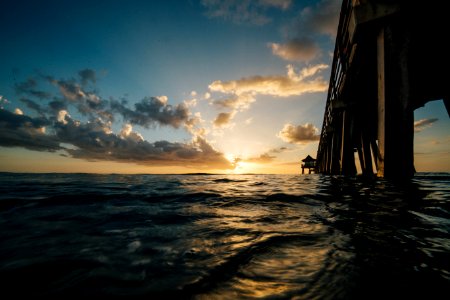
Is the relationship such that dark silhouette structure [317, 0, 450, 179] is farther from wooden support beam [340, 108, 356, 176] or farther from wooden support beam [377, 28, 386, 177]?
wooden support beam [340, 108, 356, 176]

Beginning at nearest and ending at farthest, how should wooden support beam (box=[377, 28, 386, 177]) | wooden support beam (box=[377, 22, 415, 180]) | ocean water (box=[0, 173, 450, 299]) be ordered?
ocean water (box=[0, 173, 450, 299]), wooden support beam (box=[377, 22, 415, 180]), wooden support beam (box=[377, 28, 386, 177])

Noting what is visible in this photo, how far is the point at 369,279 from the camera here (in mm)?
900

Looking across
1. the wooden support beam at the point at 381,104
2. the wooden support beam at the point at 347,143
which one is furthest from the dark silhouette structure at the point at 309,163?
the wooden support beam at the point at 381,104

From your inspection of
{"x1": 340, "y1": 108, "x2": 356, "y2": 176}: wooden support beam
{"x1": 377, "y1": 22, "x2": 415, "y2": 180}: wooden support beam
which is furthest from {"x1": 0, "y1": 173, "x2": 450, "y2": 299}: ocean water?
{"x1": 340, "y1": 108, "x2": 356, "y2": 176}: wooden support beam

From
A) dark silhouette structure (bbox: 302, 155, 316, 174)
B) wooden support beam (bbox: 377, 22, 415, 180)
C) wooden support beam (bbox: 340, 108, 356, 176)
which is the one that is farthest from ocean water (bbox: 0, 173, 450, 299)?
dark silhouette structure (bbox: 302, 155, 316, 174)

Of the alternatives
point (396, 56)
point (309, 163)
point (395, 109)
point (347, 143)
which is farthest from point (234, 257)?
point (309, 163)

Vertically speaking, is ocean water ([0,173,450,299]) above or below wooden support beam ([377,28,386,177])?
below

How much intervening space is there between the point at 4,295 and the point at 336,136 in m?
12.3

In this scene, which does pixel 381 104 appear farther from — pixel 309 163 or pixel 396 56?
pixel 309 163

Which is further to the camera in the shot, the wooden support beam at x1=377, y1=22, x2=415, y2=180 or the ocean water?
the wooden support beam at x1=377, y1=22, x2=415, y2=180

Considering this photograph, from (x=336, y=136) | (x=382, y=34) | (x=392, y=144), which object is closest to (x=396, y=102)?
(x=392, y=144)

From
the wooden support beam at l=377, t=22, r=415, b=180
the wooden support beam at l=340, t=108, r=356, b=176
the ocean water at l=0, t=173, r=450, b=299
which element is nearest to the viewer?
the ocean water at l=0, t=173, r=450, b=299

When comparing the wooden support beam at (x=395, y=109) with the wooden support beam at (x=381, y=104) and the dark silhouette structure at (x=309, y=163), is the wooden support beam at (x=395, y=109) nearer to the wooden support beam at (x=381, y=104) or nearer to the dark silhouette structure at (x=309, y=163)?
the wooden support beam at (x=381, y=104)

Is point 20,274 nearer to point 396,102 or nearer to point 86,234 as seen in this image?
point 86,234
